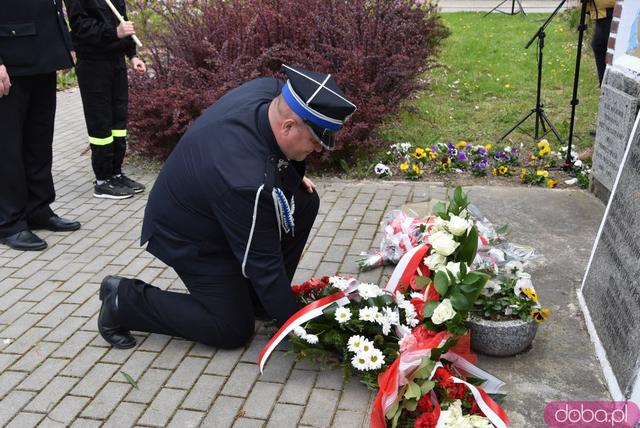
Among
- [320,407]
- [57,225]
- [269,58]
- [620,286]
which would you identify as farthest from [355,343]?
[269,58]

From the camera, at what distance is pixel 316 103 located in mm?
2676

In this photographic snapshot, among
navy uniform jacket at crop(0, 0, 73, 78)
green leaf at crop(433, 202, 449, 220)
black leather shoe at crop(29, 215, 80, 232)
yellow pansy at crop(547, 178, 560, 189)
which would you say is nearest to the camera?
green leaf at crop(433, 202, 449, 220)

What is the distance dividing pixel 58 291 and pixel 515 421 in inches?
104

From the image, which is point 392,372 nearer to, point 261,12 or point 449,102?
point 261,12

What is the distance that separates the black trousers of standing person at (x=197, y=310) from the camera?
10.3 feet

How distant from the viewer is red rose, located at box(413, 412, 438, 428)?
8.19 feet

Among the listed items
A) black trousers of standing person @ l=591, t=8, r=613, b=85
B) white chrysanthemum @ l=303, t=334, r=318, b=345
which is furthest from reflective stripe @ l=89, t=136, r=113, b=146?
black trousers of standing person @ l=591, t=8, r=613, b=85

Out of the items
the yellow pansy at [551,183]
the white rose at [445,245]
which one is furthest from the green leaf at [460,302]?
the yellow pansy at [551,183]

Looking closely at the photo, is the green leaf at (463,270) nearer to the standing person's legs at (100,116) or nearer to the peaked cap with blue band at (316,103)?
the peaked cap with blue band at (316,103)

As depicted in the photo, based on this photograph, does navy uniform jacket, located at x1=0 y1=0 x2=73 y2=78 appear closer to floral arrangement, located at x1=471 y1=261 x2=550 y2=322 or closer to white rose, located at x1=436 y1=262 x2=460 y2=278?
white rose, located at x1=436 y1=262 x2=460 y2=278

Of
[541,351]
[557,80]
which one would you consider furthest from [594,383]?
[557,80]

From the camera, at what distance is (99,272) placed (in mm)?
4137

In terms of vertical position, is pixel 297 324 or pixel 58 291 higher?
pixel 297 324

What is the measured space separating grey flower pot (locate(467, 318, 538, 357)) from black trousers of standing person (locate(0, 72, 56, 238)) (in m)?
3.17
